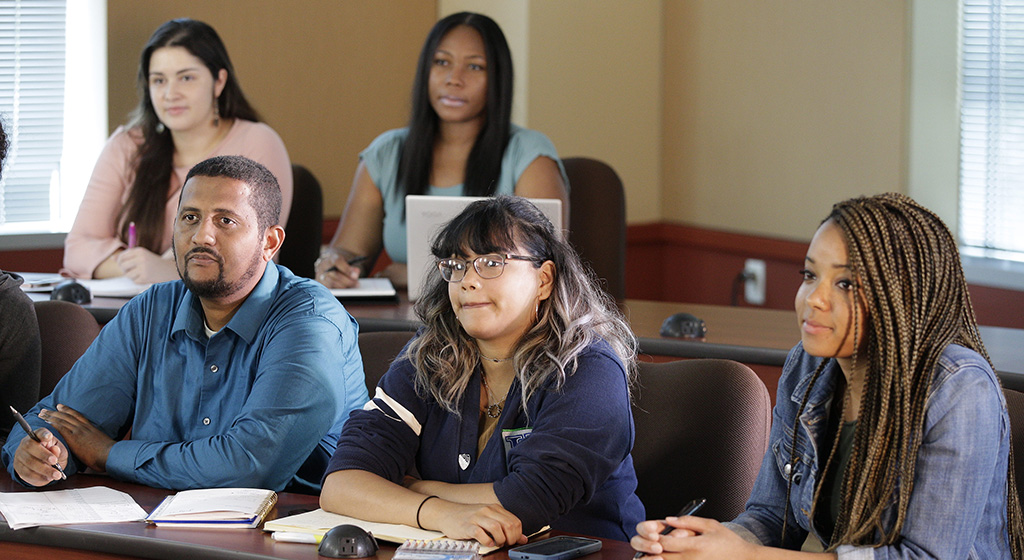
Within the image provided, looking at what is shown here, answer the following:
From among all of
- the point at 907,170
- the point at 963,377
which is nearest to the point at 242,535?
the point at 963,377

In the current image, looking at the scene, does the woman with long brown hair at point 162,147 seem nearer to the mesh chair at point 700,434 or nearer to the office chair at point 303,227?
the office chair at point 303,227

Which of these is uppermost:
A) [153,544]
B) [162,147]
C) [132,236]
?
[162,147]

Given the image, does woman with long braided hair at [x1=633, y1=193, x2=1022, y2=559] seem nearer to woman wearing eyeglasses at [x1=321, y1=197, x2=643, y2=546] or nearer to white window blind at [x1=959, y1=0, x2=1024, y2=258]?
woman wearing eyeglasses at [x1=321, y1=197, x2=643, y2=546]

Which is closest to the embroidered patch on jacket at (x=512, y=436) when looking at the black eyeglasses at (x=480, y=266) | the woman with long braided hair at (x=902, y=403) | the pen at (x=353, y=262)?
the black eyeglasses at (x=480, y=266)

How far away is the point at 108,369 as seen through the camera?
2.05 m

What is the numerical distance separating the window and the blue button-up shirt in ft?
6.66

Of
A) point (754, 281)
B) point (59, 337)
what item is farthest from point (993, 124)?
point (59, 337)

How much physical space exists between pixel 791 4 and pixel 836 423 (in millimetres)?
2864

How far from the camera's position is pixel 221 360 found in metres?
2.03

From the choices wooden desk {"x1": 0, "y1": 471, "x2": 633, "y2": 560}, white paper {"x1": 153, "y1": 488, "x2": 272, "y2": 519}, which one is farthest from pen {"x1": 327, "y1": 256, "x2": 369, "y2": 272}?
wooden desk {"x1": 0, "y1": 471, "x2": 633, "y2": 560}

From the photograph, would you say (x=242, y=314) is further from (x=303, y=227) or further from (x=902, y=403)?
(x=303, y=227)

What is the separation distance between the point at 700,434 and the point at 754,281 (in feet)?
8.03

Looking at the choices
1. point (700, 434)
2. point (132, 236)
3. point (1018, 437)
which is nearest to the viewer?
point (1018, 437)

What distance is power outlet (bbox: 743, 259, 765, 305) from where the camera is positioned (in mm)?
4262
